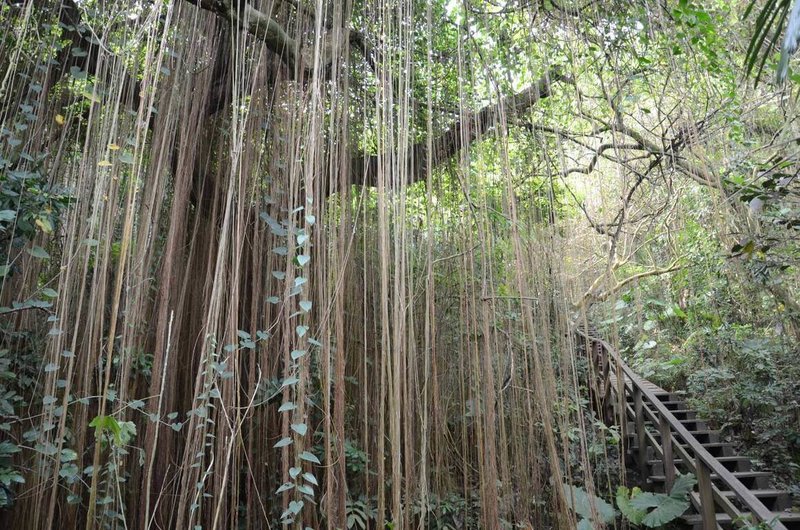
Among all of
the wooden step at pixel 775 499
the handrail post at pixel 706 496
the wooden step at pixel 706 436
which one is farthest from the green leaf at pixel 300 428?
the wooden step at pixel 706 436

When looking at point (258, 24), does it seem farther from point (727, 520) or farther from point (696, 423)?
point (696, 423)

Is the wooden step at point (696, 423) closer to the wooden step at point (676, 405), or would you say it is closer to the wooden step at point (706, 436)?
the wooden step at point (706, 436)

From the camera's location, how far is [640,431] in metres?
4.52

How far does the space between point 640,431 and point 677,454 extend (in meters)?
0.62

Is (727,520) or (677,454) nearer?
(727,520)

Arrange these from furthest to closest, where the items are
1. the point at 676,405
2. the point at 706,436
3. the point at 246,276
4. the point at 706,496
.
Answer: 1. the point at 676,405
2. the point at 706,436
3. the point at 706,496
4. the point at 246,276

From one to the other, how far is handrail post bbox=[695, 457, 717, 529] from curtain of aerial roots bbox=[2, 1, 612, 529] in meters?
1.40

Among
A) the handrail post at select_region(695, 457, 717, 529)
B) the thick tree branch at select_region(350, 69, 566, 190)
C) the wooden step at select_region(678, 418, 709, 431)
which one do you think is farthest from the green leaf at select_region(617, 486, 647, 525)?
the thick tree branch at select_region(350, 69, 566, 190)

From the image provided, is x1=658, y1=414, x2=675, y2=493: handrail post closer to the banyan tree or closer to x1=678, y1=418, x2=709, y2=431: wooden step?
x1=678, y1=418, x2=709, y2=431: wooden step

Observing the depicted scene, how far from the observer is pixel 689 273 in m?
5.65

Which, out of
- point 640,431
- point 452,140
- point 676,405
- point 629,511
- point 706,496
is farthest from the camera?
point 676,405

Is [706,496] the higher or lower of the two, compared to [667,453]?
lower

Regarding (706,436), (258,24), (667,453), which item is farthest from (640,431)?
(258,24)

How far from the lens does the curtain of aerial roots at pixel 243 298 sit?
1.50 meters
